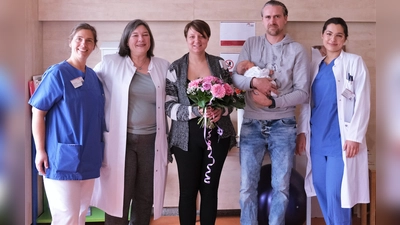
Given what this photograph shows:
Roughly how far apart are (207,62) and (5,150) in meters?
2.18

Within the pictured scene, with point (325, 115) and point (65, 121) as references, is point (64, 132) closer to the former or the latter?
point (65, 121)

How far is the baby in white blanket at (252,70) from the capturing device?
2.59 m

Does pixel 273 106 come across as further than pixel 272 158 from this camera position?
No

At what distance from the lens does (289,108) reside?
8.95ft

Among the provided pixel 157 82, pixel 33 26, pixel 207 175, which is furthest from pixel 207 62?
pixel 33 26

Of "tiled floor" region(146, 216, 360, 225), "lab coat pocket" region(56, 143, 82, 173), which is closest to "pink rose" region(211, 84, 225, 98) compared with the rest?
"lab coat pocket" region(56, 143, 82, 173)

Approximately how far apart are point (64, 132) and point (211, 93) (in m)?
0.95

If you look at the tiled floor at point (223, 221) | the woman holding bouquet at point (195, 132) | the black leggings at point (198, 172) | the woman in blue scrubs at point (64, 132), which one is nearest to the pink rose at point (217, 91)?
the woman holding bouquet at point (195, 132)

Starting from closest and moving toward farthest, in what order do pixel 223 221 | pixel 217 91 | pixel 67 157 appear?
pixel 67 157 < pixel 217 91 < pixel 223 221

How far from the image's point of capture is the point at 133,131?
2580 millimetres

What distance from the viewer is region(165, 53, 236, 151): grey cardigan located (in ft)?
8.30

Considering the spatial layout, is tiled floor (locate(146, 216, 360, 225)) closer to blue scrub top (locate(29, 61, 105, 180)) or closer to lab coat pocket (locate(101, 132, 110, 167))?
lab coat pocket (locate(101, 132, 110, 167))

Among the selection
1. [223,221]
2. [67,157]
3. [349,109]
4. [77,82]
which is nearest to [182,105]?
[77,82]

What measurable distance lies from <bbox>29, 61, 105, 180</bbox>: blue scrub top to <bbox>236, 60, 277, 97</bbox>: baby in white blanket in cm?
115
